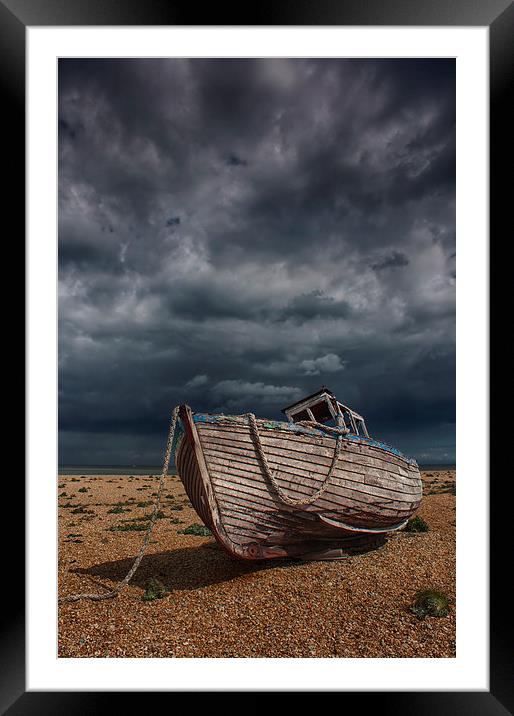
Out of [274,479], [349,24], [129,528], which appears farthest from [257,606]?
[349,24]

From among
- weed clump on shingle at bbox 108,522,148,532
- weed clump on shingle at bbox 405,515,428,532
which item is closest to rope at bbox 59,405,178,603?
weed clump on shingle at bbox 108,522,148,532

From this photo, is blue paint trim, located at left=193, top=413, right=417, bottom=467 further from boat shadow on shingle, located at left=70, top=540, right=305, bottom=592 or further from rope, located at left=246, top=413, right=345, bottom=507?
boat shadow on shingle, located at left=70, top=540, right=305, bottom=592

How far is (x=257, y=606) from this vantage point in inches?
225

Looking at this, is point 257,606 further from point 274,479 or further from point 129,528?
point 129,528

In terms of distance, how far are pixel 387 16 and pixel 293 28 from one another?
3.35 ft

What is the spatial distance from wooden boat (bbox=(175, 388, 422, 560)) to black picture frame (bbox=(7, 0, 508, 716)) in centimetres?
258

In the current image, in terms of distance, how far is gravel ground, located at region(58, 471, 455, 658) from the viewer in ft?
16.0

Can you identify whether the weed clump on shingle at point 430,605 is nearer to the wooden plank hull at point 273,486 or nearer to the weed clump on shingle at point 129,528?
the wooden plank hull at point 273,486

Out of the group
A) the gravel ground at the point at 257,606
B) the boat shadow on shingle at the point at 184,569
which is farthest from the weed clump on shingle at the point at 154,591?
the boat shadow on shingle at the point at 184,569

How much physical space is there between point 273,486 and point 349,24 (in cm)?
630

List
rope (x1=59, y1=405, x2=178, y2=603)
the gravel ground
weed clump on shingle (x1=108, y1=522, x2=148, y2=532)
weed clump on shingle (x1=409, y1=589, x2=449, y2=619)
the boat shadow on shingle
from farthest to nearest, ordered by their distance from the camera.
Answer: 1. weed clump on shingle (x1=108, y1=522, x2=148, y2=532)
2. the boat shadow on shingle
3. rope (x1=59, y1=405, x2=178, y2=603)
4. weed clump on shingle (x1=409, y1=589, x2=449, y2=619)
5. the gravel ground
